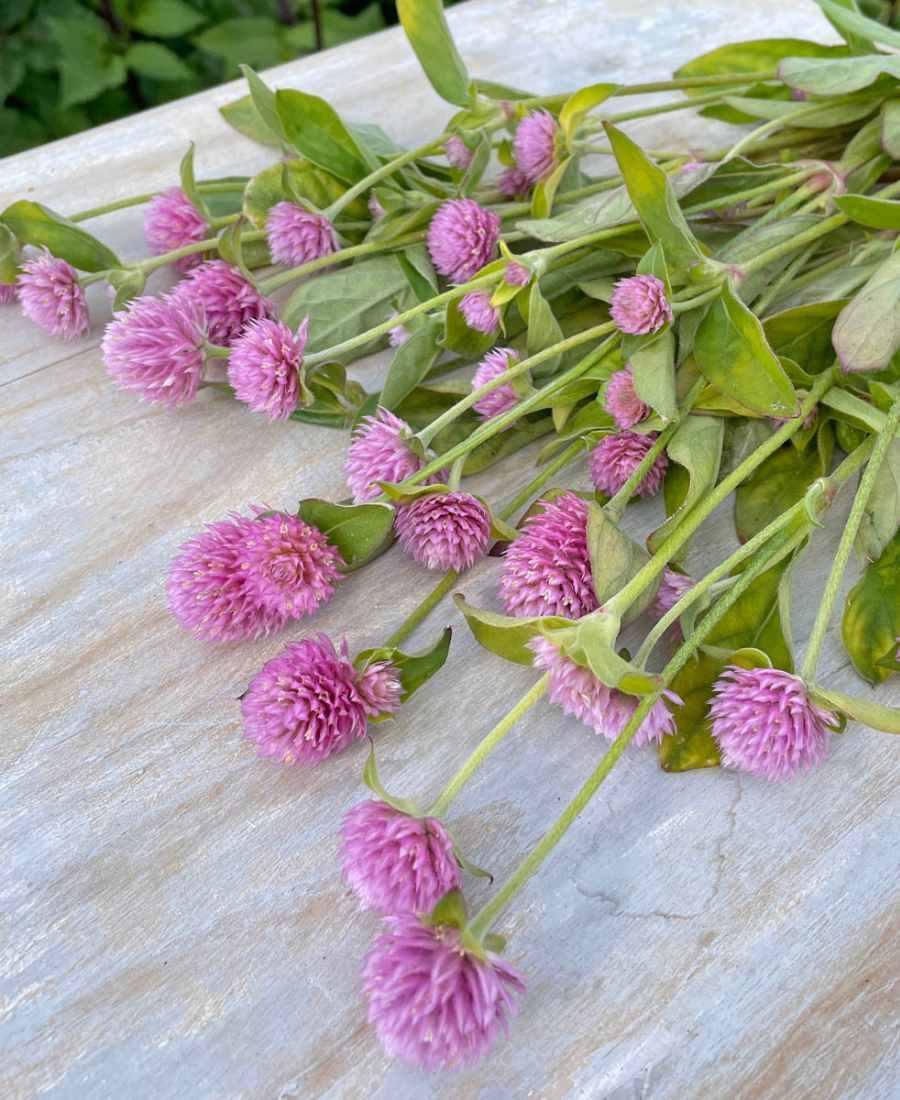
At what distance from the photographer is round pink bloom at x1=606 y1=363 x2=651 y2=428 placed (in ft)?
1.79

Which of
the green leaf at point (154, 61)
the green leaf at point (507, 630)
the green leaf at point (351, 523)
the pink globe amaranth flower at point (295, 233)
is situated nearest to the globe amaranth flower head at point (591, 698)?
the green leaf at point (507, 630)

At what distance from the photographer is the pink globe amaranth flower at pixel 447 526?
544mm

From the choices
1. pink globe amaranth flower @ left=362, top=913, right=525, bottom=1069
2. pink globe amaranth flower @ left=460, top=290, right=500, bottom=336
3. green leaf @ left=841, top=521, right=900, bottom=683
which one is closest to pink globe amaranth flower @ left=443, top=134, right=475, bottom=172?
pink globe amaranth flower @ left=460, top=290, right=500, bottom=336

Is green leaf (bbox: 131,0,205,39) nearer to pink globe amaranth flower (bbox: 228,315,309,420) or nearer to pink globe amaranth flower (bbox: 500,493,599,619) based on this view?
pink globe amaranth flower (bbox: 228,315,309,420)

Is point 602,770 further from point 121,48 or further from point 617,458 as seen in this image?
point 121,48

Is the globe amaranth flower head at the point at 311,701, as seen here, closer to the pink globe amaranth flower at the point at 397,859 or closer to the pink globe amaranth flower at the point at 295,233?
the pink globe amaranth flower at the point at 397,859

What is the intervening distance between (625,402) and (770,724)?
188 millimetres

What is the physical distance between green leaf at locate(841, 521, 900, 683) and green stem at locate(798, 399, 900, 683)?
0.07 feet

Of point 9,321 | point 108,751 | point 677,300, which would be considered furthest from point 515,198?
point 108,751

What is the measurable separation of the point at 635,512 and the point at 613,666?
0.20m

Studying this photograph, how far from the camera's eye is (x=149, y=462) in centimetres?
64

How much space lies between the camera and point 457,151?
0.72 m

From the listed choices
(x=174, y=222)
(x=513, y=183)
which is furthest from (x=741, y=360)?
(x=174, y=222)

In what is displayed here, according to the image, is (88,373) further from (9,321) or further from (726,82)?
(726,82)
